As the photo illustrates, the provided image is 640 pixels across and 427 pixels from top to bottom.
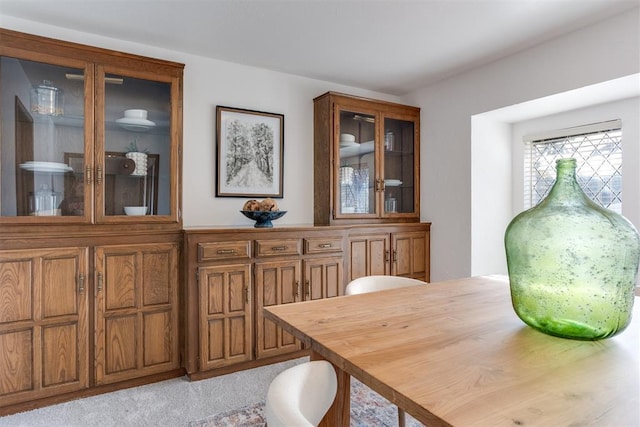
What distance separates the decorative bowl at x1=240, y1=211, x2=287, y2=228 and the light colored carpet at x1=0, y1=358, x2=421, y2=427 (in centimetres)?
109

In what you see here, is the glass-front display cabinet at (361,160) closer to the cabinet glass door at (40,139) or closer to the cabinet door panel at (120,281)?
the cabinet door panel at (120,281)

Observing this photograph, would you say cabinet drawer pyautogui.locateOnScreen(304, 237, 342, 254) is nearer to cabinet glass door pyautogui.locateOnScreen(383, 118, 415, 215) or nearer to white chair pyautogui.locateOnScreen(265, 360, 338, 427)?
cabinet glass door pyautogui.locateOnScreen(383, 118, 415, 215)

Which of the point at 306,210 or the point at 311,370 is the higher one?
the point at 306,210

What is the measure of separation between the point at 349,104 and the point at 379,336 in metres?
2.52

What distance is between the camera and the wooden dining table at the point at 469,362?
0.64m

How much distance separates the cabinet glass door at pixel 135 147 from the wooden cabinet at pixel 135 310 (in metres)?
0.27

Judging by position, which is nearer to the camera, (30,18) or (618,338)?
(618,338)

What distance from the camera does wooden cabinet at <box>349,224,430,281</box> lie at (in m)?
3.09

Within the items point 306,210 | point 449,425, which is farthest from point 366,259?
point 449,425

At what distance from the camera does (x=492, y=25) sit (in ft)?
7.72

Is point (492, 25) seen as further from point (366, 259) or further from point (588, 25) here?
point (366, 259)

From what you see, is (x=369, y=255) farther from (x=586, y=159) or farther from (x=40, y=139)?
(x=40, y=139)

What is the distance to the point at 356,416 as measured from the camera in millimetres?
2018

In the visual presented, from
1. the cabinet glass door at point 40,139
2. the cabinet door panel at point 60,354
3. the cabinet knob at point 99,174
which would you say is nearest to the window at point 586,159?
the cabinet knob at point 99,174
